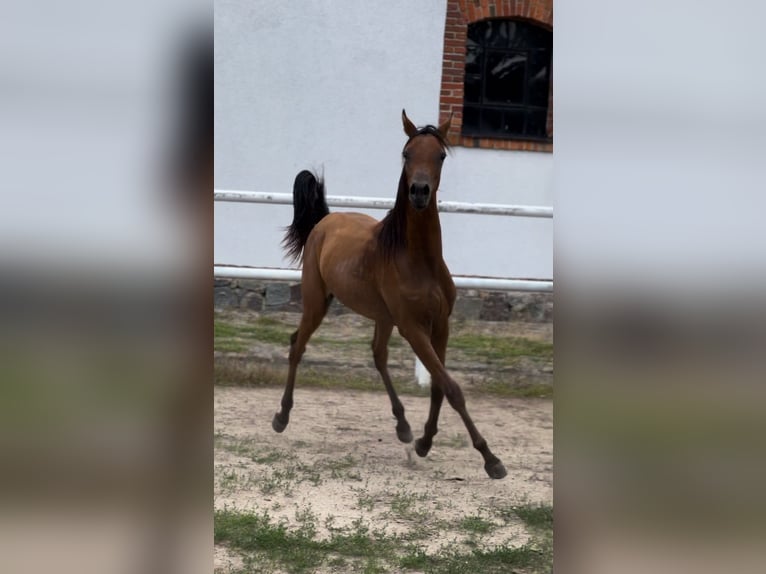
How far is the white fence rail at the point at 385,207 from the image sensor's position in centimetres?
203

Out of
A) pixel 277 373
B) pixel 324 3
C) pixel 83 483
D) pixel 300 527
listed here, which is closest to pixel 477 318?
pixel 277 373

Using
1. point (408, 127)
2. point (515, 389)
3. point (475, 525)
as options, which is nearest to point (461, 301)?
point (515, 389)

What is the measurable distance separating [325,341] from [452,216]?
103 centimetres

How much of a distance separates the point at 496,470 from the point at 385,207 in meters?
1.09

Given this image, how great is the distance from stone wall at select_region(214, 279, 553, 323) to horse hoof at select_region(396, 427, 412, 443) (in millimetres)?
527

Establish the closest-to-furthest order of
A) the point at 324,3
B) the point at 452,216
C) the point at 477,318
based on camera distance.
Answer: the point at 324,3
the point at 452,216
the point at 477,318

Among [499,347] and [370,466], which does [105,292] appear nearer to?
[370,466]

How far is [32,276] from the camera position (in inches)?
35.3

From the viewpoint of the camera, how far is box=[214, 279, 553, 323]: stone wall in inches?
87.7

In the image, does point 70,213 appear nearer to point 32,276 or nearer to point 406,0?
point 32,276

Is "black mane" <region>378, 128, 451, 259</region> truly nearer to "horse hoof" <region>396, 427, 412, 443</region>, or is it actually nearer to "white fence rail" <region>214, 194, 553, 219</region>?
"white fence rail" <region>214, 194, 553, 219</region>

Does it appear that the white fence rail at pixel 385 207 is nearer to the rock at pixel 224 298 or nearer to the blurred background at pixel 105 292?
the rock at pixel 224 298

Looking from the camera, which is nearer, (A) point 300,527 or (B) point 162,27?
(B) point 162,27

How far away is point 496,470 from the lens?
2.48 meters
